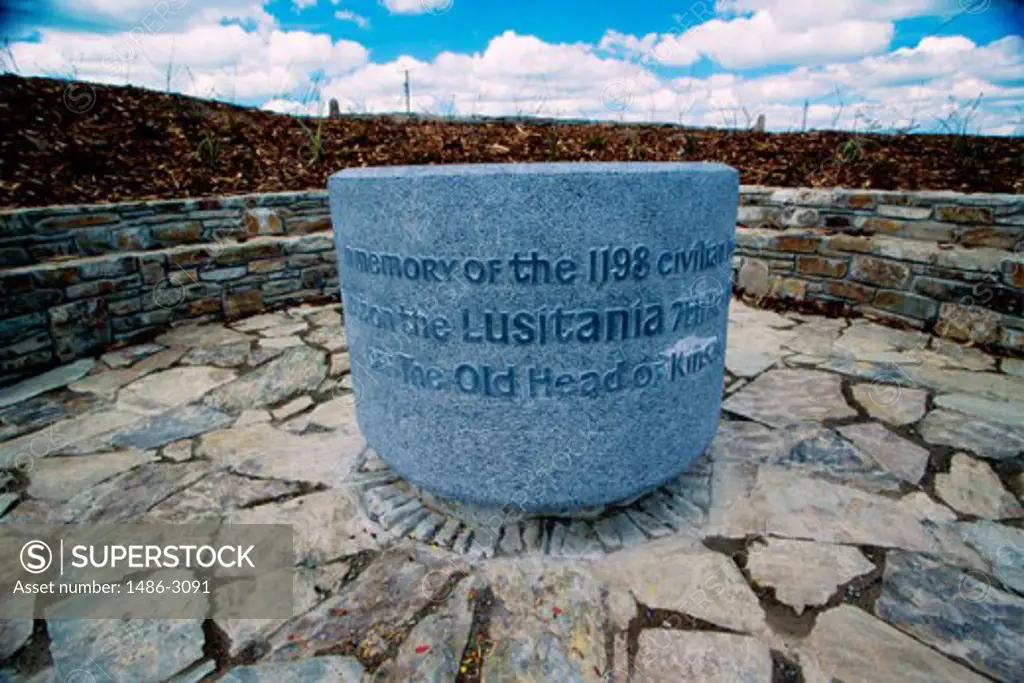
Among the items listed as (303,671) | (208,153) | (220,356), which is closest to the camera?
(303,671)

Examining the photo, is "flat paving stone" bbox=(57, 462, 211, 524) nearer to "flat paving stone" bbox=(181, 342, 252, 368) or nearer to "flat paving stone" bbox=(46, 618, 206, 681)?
"flat paving stone" bbox=(46, 618, 206, 681)

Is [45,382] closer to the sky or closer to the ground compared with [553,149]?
closer to the ground

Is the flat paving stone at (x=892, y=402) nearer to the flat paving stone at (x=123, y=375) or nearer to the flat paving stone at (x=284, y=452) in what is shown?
the flat paving stone at (x=284, y=452)

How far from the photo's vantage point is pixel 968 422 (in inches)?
112

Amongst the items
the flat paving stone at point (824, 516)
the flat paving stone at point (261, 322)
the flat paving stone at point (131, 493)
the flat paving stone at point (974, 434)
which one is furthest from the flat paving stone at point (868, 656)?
the flat paving stone at point (261, 322)

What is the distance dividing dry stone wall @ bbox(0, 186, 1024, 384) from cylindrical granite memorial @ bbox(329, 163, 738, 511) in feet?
9.36

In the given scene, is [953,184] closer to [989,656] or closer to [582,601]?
[989,656]

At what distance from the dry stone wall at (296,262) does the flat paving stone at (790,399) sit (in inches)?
53.5

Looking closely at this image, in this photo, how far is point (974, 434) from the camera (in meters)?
2.74

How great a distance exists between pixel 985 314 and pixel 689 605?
11.2ft

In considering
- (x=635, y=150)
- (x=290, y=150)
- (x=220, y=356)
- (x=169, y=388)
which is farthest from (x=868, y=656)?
(x=290, y=150)

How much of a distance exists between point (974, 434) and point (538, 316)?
94.8 inches

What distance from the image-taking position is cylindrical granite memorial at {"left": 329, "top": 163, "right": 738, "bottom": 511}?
1662mm

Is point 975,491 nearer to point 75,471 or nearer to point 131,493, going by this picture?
Result: point 131,493
